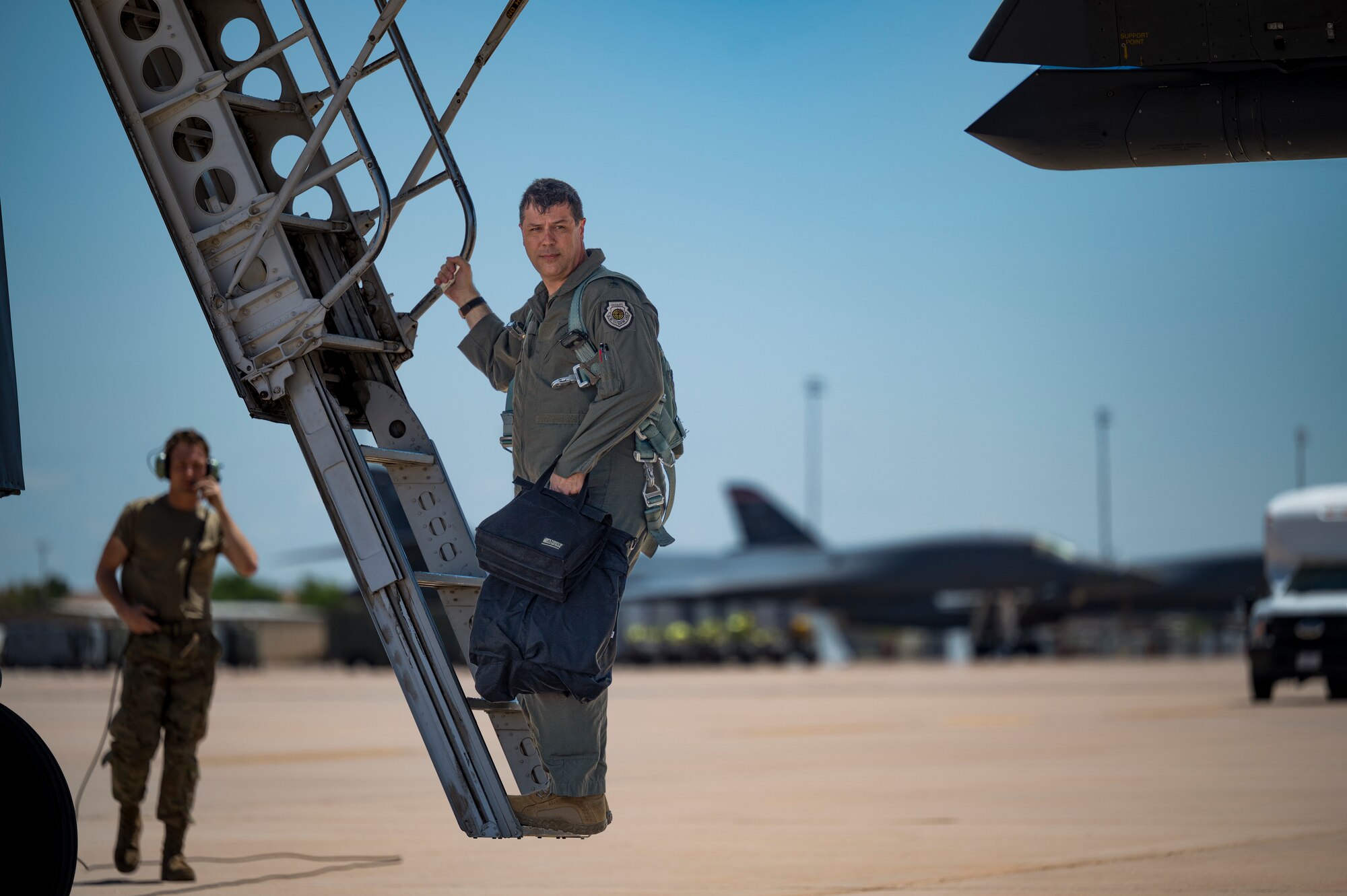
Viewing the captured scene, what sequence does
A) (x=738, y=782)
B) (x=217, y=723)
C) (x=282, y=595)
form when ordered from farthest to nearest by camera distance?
(x=282, y=595) < (x=217, y=723) < (x=738, y=782)

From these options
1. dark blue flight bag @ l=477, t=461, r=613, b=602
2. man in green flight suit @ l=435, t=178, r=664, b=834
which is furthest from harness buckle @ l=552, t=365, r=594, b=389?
dark blue flight bag @ l=477, t=461, r=613, b=602

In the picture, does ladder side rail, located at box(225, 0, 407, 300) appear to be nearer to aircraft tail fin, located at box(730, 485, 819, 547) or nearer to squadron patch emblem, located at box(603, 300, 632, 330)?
squadron patch emblem, located at box(603, 300, 632, 330)

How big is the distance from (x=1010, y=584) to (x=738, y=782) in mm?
45595

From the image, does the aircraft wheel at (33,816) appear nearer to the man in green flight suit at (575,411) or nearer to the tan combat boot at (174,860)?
the man in green flight suit at (575,411)

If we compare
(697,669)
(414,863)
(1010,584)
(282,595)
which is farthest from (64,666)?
(282,595)

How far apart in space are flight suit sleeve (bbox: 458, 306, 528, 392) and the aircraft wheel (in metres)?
1.67

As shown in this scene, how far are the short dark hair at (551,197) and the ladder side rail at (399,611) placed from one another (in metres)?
0.94

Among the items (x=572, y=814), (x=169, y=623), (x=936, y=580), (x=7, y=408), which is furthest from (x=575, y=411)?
(x=936, y=580)

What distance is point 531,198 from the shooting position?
174 inches

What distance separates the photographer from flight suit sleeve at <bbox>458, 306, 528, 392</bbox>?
185 inches

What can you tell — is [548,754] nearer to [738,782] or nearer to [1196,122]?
[1196,122]

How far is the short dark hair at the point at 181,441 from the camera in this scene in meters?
6.90

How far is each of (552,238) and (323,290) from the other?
44.1 inches

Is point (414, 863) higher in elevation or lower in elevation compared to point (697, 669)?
higher
